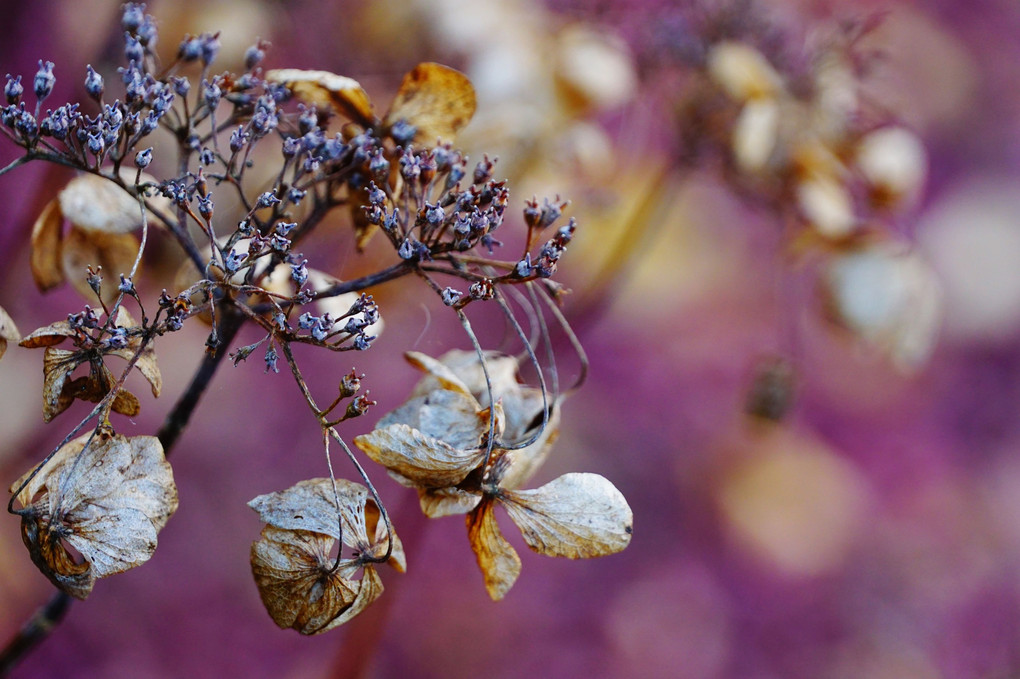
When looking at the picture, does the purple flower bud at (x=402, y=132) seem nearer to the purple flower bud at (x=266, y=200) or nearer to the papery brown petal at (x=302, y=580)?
the purple flower bud at (x=266, y=200)

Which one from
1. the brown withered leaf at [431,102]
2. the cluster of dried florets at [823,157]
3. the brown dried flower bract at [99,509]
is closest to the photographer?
the brown dried flower bract at [99,509]

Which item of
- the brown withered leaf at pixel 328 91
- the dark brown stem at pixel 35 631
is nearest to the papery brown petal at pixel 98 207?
the brown withered leaf at pixel 328 91

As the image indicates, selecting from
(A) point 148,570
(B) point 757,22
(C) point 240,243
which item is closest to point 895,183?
(B) point 757,22

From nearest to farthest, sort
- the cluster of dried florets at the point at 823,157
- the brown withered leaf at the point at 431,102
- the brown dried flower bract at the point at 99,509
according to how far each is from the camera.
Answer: the brown dried flower bract at the point at 99,509, the brown withered leaf at the point at 431,102, the cluster of dried florets at the point at 823,157

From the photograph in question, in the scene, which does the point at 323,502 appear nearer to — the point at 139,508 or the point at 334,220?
the point at 139,508

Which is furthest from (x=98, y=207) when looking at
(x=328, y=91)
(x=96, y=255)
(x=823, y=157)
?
(x=823, y=157)

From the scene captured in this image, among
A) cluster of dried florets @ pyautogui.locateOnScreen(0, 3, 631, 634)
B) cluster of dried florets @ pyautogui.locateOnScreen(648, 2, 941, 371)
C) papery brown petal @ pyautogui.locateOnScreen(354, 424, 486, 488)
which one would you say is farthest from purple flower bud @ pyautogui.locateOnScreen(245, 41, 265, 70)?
cluster of dried florets @ pyautogui.locateOnScreen(648, 2, 941, 371)

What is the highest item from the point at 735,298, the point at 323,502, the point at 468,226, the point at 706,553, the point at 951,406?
the point at 468,226
